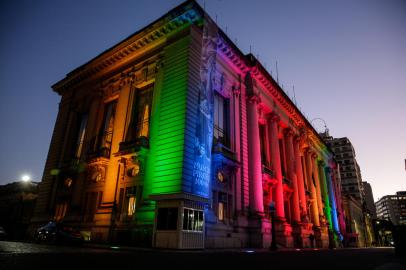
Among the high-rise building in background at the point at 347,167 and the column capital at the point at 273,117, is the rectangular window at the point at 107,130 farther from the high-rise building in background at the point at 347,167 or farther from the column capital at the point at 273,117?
the high-rise building in background at the point at 347,167

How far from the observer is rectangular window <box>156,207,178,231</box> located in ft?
48.1

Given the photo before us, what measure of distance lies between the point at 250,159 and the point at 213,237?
30.0 ft

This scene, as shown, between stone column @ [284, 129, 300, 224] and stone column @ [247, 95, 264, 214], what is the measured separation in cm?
964

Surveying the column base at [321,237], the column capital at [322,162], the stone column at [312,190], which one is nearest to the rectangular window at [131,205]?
the column base at [321,237]

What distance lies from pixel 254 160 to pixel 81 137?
61.8 ft

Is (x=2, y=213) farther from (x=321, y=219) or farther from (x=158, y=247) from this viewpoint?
(x=321, y=219)

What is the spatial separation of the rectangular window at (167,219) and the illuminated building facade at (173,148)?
2.8 inches

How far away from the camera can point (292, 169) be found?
109 feet

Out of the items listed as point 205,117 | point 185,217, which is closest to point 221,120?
point 205,117

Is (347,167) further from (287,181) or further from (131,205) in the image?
(131,205)

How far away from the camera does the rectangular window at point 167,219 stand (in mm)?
14648

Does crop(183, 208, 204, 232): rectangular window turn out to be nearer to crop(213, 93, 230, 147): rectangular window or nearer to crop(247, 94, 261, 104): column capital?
crop(213, 93, 230, 147): rectangular window

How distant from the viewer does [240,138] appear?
24844mm

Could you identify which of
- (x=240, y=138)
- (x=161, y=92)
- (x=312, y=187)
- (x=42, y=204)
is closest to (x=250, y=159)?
(x=240, y=138)
